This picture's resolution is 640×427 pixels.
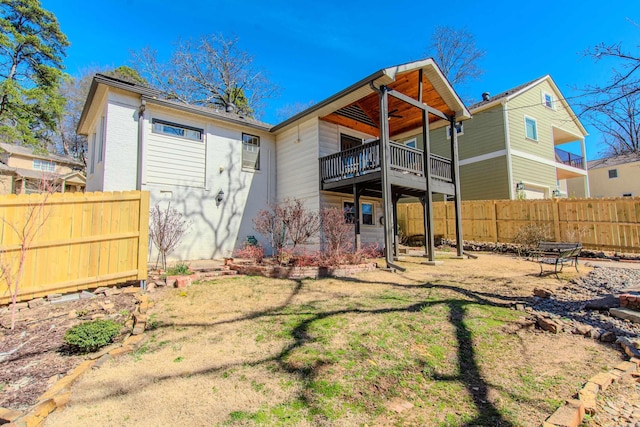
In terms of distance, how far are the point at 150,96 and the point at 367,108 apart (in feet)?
24.9

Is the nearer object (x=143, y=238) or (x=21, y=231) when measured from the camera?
(x=21, y=231)

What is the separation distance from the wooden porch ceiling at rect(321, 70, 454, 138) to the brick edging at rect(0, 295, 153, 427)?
9.28 meters

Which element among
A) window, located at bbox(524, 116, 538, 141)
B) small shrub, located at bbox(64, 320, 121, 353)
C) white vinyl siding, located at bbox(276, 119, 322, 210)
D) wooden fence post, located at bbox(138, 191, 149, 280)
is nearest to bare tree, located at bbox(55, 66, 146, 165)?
white vinyl siding, located at bbox(276, 119, 322, 210)

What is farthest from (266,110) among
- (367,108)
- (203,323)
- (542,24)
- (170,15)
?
(203,323)

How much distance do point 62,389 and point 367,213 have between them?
11.0 metres

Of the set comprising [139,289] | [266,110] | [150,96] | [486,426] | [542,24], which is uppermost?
[266,110]

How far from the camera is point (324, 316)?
4449mm

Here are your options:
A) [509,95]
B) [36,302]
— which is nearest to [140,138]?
[36,302]

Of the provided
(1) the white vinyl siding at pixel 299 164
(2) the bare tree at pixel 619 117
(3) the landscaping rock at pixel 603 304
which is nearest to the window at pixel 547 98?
(2) the bare tree at pixel 619 117

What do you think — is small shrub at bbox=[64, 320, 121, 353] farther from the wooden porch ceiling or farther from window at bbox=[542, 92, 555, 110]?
window at bbox=[542, 92, 555, 110]

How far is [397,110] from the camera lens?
11469 millimetres

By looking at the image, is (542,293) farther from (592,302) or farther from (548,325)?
(548,325)

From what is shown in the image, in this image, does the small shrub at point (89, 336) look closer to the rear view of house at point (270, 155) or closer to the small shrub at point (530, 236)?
the rear view of house at point (270, 155)

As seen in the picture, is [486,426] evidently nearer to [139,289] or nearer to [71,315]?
[71,315]
